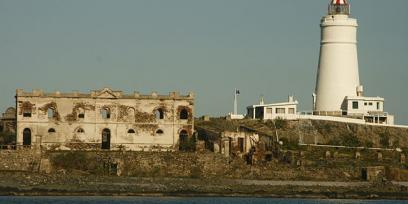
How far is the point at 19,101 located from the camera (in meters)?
90.6

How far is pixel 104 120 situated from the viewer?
9188cm

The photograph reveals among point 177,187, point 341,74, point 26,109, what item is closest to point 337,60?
point 341,74

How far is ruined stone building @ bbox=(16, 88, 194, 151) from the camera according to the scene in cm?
9088

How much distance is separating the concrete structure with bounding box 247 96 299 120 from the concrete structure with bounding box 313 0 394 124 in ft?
7.92

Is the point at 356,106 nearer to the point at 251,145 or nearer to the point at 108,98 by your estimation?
the point at 251,145

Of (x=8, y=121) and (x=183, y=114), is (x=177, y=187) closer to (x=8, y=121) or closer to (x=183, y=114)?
(x=183, y=114)

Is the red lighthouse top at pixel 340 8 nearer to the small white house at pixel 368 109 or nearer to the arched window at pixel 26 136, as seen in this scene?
the small white house at pixel 368 109

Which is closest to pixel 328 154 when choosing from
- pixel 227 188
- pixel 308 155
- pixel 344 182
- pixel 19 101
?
pixel 308 155

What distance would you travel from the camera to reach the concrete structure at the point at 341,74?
10081 cm

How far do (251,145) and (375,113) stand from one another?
1459cm

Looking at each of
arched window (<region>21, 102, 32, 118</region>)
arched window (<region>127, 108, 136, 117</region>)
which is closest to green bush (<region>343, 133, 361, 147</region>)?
arched window (<region>127, 108, 136, 117</region>)

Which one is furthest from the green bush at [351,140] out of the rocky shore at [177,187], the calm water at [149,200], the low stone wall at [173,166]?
the calm water at [149,200]

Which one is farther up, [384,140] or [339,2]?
[339,2]

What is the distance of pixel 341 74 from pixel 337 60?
3.61 feet
